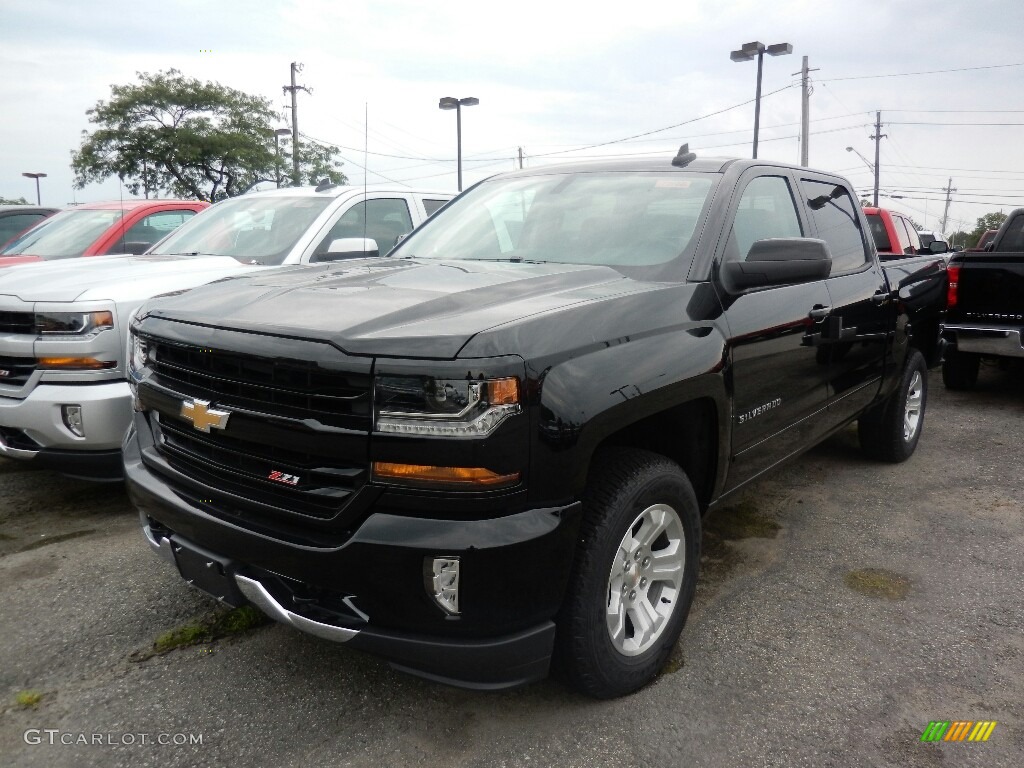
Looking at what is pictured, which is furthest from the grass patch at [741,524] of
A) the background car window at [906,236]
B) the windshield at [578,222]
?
the background car window at [906,236]

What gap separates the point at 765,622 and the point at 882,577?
792 millimetres

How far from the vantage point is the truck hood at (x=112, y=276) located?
13.3ft

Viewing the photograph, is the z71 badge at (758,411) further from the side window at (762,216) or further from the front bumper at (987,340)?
the front bumper at (987,340)

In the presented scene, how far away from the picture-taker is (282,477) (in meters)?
2.24

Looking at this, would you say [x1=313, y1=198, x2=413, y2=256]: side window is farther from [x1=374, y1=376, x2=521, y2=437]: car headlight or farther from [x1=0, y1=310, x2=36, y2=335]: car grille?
[x1=374, y1=376, x2=521, y2=437]: car headlight

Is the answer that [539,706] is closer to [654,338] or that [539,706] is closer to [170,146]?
[654,338]

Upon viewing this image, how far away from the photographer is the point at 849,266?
424 centimetres

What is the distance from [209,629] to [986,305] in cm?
671

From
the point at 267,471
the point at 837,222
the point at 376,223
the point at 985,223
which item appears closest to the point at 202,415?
the point at 267,471

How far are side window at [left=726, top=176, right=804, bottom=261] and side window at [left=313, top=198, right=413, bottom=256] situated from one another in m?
2.76

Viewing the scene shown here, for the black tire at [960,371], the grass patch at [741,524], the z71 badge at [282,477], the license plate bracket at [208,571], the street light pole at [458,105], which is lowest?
the grass patch at [741,524]

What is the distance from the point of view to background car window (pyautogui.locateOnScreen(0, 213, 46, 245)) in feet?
33.4

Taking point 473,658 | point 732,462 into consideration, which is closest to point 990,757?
point 732,462

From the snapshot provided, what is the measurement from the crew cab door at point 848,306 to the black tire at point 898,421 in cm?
58
